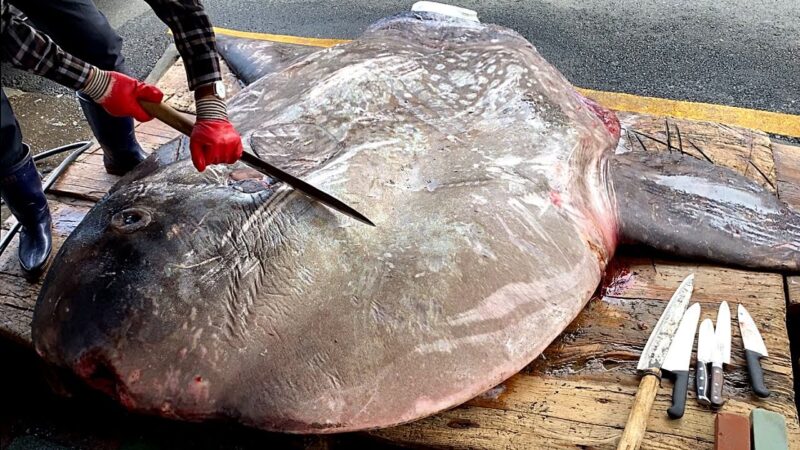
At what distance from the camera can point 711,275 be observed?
2445mm

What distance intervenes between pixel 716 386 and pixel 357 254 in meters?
1.08

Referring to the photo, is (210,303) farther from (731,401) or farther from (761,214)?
(761,214)

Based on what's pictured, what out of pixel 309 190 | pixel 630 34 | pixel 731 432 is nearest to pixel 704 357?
pixel 731 432

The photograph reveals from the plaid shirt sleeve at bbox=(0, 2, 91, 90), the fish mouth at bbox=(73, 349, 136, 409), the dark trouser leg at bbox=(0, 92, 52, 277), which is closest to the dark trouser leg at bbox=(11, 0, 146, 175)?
the dark trouser leg at bbox=(0, 92, 52, 277)

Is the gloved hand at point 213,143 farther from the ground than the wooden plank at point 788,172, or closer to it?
farther from the ground

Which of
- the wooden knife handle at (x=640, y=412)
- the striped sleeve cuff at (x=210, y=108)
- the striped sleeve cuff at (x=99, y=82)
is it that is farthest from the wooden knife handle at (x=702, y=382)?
the striped sleeve cuff at (x=99, y=82)

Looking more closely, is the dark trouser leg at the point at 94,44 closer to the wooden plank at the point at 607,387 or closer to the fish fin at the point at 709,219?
the wooden plank at the point at 607,387

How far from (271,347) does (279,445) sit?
21.7 inches

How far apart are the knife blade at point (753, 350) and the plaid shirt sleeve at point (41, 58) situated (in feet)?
6.96

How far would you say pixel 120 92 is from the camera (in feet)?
6.82

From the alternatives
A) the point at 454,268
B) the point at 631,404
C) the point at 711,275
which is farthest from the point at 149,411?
the point at 711,275

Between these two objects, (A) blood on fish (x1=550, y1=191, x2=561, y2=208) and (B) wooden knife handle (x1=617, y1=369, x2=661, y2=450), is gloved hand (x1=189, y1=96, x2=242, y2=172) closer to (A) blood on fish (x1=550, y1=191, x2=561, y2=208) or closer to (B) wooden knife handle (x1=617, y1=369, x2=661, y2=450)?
(A) blood on fish (x1=550, y1=191, x2=561, y2=208)

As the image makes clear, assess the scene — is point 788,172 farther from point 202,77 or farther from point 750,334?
point 202,77

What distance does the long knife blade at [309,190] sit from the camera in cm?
194
